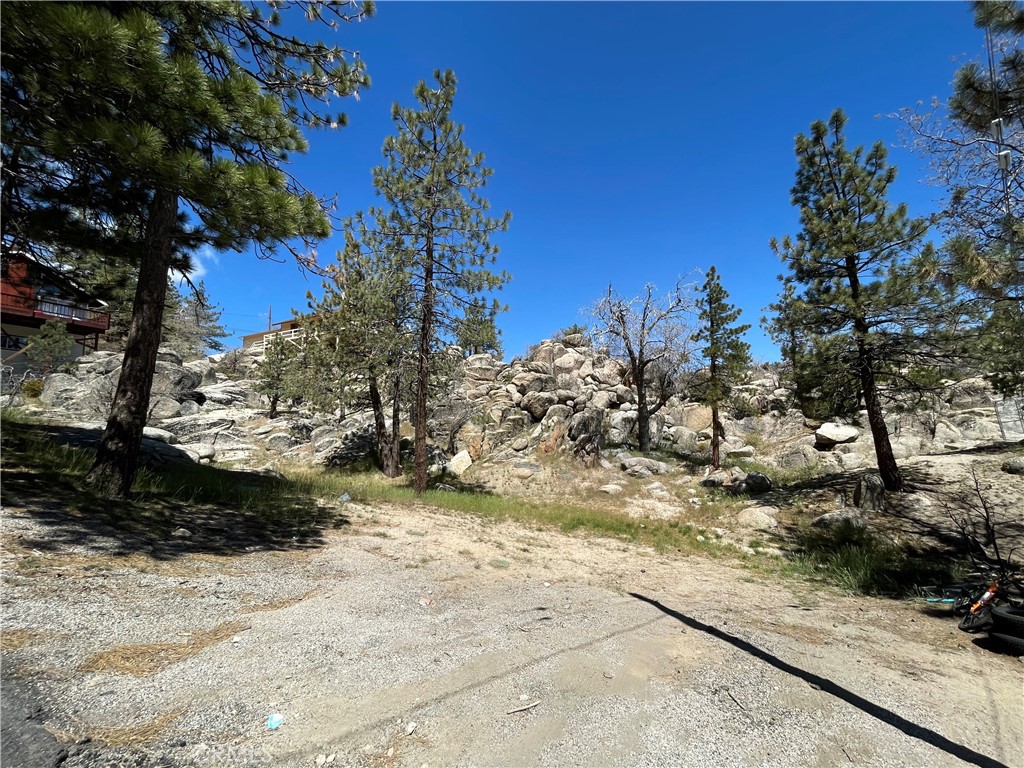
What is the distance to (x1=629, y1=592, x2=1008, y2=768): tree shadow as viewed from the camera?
272 centimetres

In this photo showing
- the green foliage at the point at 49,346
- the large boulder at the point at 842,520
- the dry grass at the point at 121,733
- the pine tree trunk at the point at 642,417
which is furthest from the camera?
the green foliage at the point at 49,346

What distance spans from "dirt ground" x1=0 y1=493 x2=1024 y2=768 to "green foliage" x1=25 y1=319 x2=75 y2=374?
24727 millimetres

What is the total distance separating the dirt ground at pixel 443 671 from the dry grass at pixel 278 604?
0.03 meters

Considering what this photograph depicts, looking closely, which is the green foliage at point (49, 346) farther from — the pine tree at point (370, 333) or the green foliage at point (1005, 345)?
the green foliage at point (1005, 345)

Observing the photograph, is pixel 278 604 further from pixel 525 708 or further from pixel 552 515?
pixel 552 515

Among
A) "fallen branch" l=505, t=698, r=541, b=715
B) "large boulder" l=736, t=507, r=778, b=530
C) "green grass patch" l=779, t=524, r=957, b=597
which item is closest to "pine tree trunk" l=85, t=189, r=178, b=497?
"fallen branch" l=505, t=698, r=541, b=715

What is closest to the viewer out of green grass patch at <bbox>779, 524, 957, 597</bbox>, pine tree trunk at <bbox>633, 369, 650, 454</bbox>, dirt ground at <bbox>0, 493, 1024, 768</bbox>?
dirt ground at <bbox>0, 493, 1024, 768</bbox>

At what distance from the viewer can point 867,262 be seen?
1202 centimetres

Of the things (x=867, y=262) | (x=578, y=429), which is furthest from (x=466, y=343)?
(x=867, y=262)

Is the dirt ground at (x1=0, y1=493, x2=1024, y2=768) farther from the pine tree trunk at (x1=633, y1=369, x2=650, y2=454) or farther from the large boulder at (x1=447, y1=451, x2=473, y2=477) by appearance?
the pine tree trunk at (x1=633, y1=369, x2=650, y2=454)

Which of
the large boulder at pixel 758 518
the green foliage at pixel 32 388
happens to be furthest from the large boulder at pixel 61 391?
the large boulder at pixel 758 518

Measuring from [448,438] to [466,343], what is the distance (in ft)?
25.4

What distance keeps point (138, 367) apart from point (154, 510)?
87.1 inches

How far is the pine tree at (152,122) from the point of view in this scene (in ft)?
11.9
